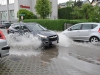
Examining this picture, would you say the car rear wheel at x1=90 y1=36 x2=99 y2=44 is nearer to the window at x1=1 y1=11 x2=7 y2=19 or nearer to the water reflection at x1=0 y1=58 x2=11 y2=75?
the water reflection at x1=0 y1=58 x2=11 y2=75

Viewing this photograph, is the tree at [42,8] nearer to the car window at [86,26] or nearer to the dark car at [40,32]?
the car window at [86,26]

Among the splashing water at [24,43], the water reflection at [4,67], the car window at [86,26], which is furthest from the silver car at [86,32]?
the water reflection at [4,67]

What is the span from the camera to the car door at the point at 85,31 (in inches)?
497

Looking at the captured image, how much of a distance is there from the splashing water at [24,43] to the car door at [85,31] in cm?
403

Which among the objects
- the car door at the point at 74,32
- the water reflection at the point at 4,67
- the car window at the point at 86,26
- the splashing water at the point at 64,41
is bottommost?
the water reflection at the point at 4,67

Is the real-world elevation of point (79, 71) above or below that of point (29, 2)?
below

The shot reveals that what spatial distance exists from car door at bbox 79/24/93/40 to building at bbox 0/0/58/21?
31284 millimetres

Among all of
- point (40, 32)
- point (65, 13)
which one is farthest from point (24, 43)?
point (65, 13)

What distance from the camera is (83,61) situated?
741 centimetres

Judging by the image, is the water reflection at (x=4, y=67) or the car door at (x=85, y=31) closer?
the water reflection at (x=4, y=67)

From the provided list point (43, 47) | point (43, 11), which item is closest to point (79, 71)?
point (43, 47)

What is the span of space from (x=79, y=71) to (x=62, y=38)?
7.08 meters

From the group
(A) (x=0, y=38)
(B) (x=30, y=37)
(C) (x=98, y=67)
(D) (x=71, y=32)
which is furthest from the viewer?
(D) (x=71, y=32)

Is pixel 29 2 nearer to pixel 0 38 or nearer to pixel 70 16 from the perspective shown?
pixel 70 16
